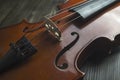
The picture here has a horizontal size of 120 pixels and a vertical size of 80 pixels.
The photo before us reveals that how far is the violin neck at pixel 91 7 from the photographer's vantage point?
3.30 ft

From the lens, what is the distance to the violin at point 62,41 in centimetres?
80

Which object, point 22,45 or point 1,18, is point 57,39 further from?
point 1,18

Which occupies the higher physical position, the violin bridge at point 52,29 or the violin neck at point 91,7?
the violin bridge at point 52,29

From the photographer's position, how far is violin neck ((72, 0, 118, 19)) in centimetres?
101

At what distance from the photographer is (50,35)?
0.94 meters

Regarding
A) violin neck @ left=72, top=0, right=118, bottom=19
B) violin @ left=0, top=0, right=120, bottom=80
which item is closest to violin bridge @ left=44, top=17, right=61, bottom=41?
violin @ left=0, top=0, right=120, bottom=80

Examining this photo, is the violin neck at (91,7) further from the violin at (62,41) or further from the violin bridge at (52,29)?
the violin bridge at (52,29)

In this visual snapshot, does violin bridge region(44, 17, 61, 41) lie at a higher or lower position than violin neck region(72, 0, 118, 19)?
higher

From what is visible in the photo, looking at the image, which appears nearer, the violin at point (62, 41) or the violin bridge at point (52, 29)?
the violin at point (62, 41)

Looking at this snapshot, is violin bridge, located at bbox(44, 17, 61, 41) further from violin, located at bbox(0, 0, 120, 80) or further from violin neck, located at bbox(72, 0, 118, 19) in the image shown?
violin neck, located at bbox(72, 0, 118, 19)

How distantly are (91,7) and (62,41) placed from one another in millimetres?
245

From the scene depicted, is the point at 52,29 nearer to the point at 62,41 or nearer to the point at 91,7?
the point at 62,41

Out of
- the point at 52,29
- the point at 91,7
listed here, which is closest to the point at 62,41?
the point at 52,29

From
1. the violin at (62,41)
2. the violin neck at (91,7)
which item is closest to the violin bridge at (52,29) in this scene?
the violin at (62,41)
